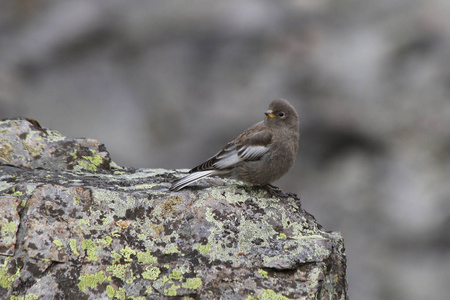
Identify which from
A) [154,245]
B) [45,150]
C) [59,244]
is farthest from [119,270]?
[45,150]

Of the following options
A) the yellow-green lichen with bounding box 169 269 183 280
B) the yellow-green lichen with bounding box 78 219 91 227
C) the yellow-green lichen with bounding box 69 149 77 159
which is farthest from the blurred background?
the yellow-green lichen with bounding box 78 219 91 227

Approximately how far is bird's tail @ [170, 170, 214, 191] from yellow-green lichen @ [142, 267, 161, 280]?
3.50 feet

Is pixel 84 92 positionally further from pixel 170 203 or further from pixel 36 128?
pixel 170 203

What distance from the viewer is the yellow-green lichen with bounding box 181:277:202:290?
4.71 meters

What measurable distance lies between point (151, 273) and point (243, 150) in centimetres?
213

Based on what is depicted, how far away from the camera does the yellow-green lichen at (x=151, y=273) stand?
15.6 ft

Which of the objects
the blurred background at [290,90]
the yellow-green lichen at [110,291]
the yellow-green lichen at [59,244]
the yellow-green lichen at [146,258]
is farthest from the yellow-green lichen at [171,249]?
the blurred background at [290,90]

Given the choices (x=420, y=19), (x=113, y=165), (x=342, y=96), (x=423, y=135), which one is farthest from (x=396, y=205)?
(x=113, y=165)

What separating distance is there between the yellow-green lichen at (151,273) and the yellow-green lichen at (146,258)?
0.22ft

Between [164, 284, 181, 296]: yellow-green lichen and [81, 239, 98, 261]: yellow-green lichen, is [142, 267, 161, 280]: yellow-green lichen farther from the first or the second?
[81, 239, 98, 261]: yellow-green lichen

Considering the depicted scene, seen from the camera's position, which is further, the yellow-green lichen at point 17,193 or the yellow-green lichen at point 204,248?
the yellow-green lichen at point 17,193

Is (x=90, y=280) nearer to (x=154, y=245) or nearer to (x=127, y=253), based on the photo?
(x=127, y=253)

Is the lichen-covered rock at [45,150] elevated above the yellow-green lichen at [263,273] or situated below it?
above

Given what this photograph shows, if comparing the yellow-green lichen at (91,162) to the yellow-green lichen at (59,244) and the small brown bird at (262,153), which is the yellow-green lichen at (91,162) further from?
the yellow-green lichen at (59,244)
